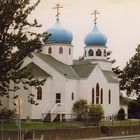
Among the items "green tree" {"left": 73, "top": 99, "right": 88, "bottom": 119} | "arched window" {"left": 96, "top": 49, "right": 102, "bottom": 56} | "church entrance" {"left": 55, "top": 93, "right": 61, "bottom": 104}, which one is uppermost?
"arched window" {"left": 96, "top": 49, "right": 102, "bottom": 56}

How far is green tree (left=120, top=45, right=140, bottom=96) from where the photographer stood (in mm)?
90688

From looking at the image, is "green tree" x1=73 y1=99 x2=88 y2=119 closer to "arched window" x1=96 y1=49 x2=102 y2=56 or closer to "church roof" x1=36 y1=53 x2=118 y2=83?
"church roof" x1=36 y1=53 x2=118 y2=83

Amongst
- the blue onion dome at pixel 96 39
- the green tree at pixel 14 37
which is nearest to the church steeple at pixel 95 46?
the blue onion dome at pixel 96 39

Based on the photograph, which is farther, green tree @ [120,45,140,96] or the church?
green tree @ [120,45,140,96]

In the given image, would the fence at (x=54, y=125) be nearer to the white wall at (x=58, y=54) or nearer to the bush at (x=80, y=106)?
the bush at (x=80, y=106)

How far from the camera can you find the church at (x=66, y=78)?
70438mm

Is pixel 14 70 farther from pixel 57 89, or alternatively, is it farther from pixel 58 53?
pixel 58 53

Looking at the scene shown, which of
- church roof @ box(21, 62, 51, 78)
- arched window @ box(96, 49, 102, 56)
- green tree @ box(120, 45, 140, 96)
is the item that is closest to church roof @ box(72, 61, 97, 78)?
church roof @ box(21, 62, 51, 78)

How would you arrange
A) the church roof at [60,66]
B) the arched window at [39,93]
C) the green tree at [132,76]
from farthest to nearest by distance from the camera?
the green tree at [132,76]
the church roof at [60,66]
the arched window at [39,93]

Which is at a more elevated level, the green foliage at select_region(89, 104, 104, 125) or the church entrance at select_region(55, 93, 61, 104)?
the church entrance at select_region(55, 93, 61, 104)

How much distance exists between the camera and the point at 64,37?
3081 inches

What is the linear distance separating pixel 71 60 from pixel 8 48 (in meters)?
35.1

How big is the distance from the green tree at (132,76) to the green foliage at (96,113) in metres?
20.5

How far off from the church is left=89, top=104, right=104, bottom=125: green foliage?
3175 mm
